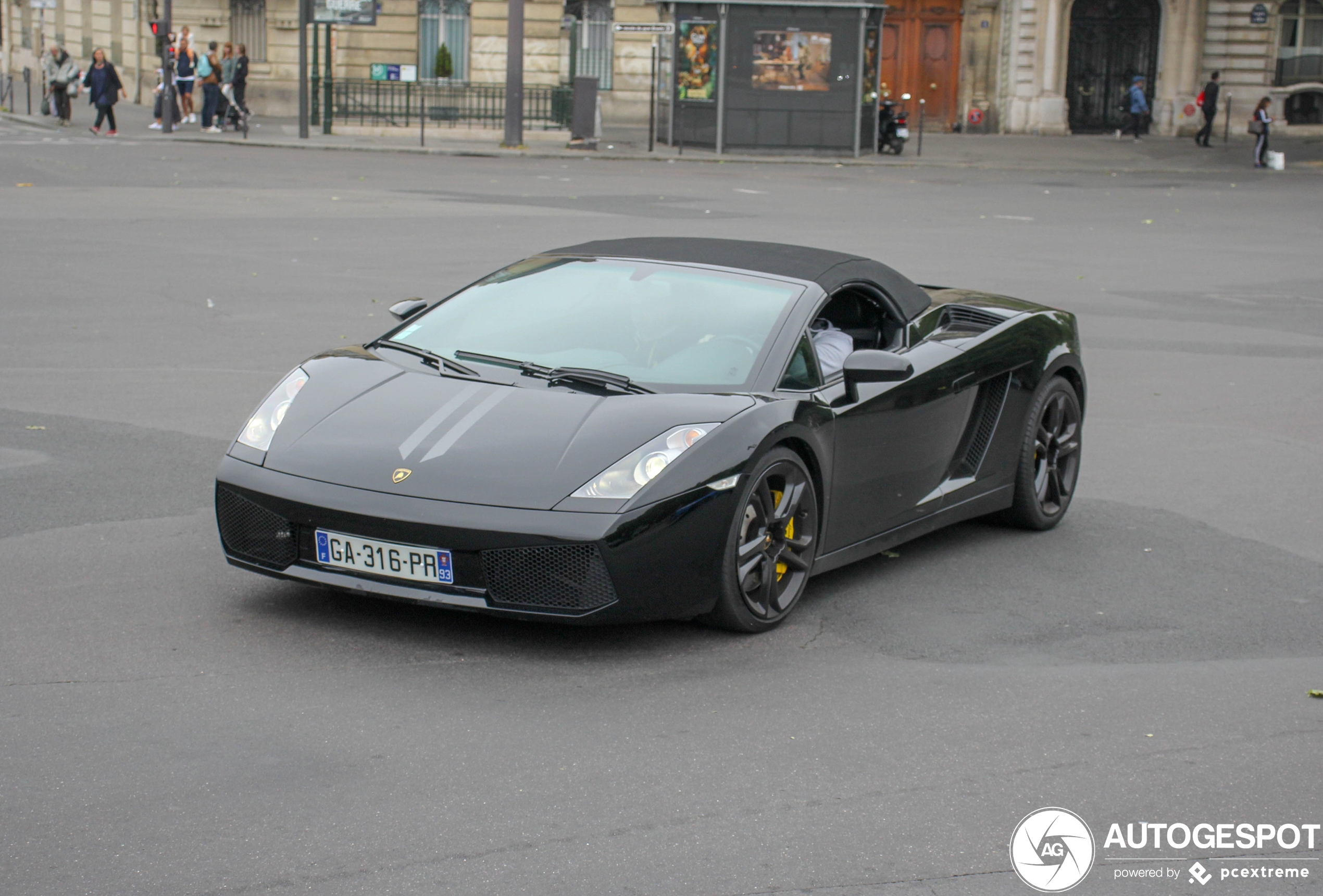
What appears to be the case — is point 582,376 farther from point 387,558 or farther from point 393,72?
point 393,72

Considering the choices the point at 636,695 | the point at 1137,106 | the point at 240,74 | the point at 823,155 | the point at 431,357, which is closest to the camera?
the point at 636,695

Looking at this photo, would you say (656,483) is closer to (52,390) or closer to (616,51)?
(52,390)

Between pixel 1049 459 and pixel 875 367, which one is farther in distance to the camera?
pixel 1049 459

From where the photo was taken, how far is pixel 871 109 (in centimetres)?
3569

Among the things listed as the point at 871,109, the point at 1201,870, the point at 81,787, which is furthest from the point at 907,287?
the point at 871,109

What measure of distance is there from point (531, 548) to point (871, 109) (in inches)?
1259

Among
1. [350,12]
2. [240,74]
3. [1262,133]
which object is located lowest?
[1262,133]

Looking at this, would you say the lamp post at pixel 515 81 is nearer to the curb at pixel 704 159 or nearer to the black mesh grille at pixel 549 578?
the curb at pixel 704 159

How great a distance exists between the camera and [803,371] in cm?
593

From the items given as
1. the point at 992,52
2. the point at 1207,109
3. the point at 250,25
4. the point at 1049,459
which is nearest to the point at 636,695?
the point at 1049,459

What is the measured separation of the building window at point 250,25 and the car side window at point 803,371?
138 ft

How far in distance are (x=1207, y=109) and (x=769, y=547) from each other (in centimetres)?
4104

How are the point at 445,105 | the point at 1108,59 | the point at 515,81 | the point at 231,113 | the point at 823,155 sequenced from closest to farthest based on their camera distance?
the point at 515,81 → the point at 823,155 → the point at 231,113 → the point at 445,105 → the point at 1108,59

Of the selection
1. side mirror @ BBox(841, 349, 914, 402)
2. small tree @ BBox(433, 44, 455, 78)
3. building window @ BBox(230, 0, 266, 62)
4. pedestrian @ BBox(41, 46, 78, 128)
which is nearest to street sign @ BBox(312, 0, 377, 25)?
small tree @ BBox(433, 44, 455, 78)
